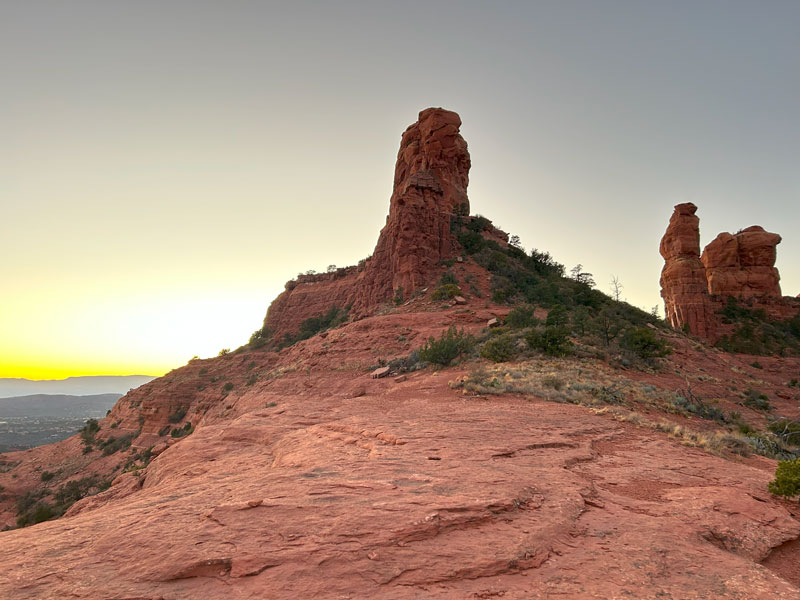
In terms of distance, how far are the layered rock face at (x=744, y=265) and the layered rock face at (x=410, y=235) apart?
33.7 meters

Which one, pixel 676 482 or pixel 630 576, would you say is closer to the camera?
pixel 630 576

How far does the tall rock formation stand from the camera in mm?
43531

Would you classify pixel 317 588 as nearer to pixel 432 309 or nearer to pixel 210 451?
pixel 210 451

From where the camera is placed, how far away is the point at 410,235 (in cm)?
3139

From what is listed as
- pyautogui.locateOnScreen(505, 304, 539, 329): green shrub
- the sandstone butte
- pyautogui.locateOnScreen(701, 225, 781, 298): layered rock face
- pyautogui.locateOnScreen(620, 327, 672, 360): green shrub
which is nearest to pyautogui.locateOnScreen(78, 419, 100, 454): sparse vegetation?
the sandstone butte

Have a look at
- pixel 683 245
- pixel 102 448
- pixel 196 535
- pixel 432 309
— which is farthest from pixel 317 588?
pixel 683 245

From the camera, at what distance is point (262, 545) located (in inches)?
134

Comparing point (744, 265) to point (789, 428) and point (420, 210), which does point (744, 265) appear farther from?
point (789, 428)

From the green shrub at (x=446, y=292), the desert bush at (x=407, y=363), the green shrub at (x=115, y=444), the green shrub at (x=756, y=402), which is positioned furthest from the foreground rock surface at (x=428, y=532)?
the green shrub at (x=115, y=444)

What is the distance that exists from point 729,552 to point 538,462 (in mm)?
2503

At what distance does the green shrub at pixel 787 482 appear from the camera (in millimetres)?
5262

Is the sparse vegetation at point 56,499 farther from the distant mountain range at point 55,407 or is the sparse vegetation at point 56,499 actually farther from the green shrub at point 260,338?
the distant mountain range at point 55,407

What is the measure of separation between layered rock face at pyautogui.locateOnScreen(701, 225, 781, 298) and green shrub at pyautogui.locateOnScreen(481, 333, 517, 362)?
151 ft

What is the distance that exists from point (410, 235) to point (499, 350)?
54.9 feet
